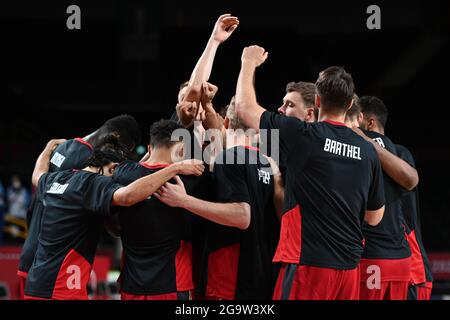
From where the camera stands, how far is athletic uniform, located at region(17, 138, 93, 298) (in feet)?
A: 17.6

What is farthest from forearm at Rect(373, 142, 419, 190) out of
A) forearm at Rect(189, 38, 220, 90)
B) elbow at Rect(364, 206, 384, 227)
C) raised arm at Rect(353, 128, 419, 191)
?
forearm at Rect(189, 38, 220, 90)

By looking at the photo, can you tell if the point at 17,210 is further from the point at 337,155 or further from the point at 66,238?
the point at 337,155

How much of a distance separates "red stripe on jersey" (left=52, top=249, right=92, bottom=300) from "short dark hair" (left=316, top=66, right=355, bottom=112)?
1906 millimetres

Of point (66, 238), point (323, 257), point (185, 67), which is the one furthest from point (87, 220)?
point (185, 67)

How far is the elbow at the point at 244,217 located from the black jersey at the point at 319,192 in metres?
0.32

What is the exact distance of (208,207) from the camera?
4.21m

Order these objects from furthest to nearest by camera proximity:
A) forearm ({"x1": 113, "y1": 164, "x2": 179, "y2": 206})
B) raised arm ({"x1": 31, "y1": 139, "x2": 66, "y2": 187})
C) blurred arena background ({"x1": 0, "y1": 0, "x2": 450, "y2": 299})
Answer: blurred arena background ({"x1": 0, "y1": 0, "x2": 450, "y2": 299})
raised arm ({"x1": 31, "y1": 139, "x2": 66, "y2": 187})
forearm ({"x1": 113, "y1": 164, "x2": 179, "y2": 206})

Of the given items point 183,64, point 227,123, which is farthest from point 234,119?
point 183,64

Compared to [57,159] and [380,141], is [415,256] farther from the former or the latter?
[57,159]

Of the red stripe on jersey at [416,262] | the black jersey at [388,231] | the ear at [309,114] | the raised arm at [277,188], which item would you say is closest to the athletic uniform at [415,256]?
the red stripe on jersey at [416,262]

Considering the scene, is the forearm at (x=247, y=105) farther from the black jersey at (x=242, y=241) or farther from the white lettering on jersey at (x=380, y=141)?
the white lettering on jersey at (x=380, y=141)

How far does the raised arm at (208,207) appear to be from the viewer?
4191 millimetres

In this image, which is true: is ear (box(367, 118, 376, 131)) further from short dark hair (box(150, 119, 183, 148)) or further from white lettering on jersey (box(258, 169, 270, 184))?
short dark hair (box(150, 119, 183, 148))

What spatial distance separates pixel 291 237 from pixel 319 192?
1.00ft
